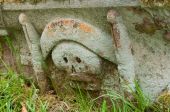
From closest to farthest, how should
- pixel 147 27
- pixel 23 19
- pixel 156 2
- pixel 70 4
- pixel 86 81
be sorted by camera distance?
pixel 156 2 < pixel 147 27 < pixel 70 4 < pixel 86 81 < pixel 23 19

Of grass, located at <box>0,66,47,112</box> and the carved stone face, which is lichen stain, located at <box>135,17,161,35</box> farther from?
grass, located at <box>0,66,47,112</box>

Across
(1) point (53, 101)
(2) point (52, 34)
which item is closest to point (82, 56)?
(2) point (52, 34)

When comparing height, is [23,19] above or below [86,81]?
above

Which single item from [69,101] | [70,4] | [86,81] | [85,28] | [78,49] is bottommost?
[69,101]

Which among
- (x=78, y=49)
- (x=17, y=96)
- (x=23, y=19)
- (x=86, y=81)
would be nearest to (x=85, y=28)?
(x=78, y=49)

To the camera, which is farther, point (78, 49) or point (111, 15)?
point (78, 49)

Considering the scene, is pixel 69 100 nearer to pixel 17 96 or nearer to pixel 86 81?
pixel 86 81

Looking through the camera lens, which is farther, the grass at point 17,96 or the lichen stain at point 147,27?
the grass at point 17,96

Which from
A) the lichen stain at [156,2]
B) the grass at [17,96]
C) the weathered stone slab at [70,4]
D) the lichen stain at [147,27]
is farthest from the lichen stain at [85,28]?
the grass at [17,96]

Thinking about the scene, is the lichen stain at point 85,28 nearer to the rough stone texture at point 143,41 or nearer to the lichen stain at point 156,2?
the rough stone texture at point 143,41

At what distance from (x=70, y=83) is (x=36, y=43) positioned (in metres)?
0.33

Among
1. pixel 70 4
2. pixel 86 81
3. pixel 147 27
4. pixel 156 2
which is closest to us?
pixel 156 2

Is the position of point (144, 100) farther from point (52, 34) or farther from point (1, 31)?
point (1, 31)

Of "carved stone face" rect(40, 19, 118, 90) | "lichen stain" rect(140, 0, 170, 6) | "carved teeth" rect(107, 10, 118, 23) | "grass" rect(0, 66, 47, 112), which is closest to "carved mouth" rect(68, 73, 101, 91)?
"carved stone face" rect(40, 19, 118, 90)
